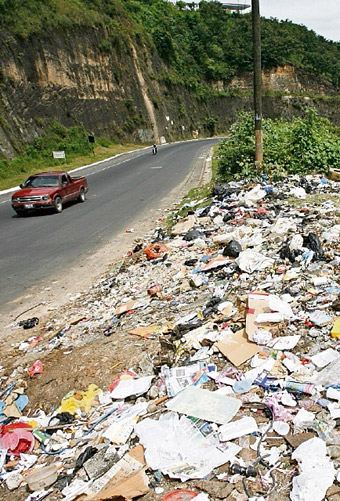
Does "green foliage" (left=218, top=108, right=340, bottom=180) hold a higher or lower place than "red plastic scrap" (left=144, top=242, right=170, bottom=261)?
higher

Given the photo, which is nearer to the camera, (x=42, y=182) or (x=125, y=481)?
(x=125, y=481)

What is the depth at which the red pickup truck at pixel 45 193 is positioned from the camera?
607 inches

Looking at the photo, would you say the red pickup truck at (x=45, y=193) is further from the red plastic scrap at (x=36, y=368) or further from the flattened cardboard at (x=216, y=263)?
the red plastic scrap at (x=36, y=368)

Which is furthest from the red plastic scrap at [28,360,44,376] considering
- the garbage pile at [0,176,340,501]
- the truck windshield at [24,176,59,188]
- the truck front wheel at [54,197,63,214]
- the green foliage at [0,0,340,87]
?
the green foliage at [0,0,340,87]

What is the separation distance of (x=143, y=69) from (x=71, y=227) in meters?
49.0

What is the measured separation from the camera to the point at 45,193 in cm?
1556

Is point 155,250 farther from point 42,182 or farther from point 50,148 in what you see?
point 50,148

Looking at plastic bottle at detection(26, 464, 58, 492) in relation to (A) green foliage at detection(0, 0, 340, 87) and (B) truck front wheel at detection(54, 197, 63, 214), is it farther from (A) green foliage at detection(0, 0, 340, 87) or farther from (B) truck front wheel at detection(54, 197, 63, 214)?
(A) green foliage at detection(0, 0, 340, 87)

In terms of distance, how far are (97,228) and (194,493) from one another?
436 inches

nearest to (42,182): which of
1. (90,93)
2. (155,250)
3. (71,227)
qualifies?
(71,227)

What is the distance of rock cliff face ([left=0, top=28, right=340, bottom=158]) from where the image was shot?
3312cm

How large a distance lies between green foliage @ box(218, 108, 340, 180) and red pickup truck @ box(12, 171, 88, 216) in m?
5.88

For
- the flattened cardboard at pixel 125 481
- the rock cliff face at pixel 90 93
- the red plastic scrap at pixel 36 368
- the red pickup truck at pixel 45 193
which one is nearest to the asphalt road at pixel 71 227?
the red pickup truck at pixel 45 193

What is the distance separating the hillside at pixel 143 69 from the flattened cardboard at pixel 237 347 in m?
27.1
